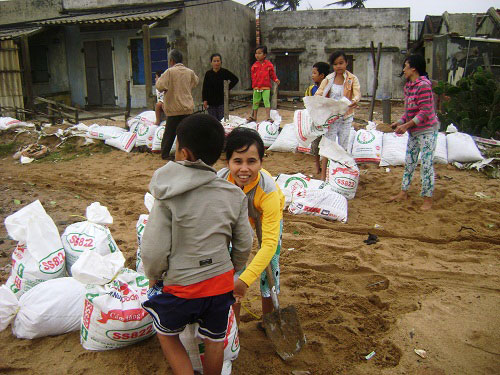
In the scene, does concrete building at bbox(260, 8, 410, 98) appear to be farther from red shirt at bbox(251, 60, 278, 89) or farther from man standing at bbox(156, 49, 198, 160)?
man standing at bbox(156, 49, 198, 160)

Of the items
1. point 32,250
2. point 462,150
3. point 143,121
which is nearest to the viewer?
point 32,250

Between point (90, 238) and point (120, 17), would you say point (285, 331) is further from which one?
point (120, 17)

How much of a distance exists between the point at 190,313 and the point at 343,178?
3.42 m

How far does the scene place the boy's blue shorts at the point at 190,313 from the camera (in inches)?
69.3

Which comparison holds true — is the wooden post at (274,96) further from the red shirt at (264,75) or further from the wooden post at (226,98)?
the wooden post at (226,98)

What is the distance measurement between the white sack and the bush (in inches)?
134

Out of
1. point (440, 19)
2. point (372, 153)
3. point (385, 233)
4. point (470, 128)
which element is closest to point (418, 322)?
point (385, 233)

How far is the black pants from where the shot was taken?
6668 mm

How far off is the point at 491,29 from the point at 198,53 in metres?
9.39

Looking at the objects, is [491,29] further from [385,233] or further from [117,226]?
[117,226]

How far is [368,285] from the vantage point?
3.11 metres

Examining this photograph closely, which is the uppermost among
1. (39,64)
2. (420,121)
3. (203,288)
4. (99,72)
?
(39,64)

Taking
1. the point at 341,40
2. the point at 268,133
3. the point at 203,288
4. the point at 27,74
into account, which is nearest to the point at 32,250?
the point at 203,288

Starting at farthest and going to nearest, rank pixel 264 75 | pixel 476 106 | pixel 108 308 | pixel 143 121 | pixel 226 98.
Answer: pixel 264 75 → pixel 226 98 → pixel 143 121 → pixel 476 106 → pixel 108 308
